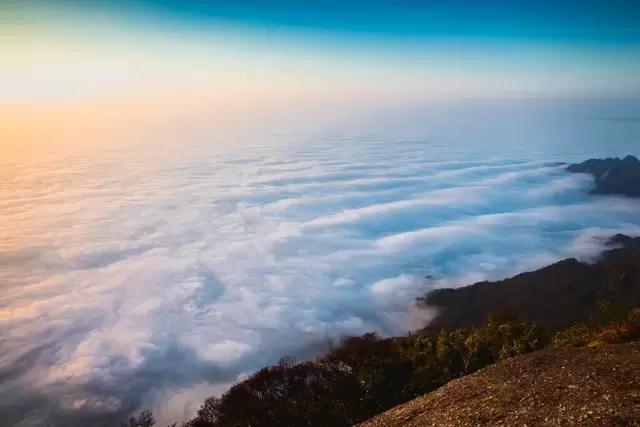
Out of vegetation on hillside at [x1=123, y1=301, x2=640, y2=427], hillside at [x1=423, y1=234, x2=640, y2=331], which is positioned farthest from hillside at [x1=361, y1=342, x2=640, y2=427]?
hillside at [x1=423, y1=234, x2=640, y2=331]

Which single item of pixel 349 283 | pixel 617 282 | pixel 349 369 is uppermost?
pixel 349 369

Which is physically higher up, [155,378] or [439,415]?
[439,415]

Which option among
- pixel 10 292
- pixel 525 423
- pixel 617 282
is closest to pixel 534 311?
pixel 617 282

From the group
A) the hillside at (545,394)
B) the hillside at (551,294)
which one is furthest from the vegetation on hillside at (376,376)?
the hillside at (551,294)

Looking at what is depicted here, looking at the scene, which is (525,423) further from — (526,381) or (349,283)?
(349,283)

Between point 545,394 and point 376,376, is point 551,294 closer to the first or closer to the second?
point 376,376

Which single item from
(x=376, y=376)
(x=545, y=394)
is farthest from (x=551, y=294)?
(x=545, y=394)

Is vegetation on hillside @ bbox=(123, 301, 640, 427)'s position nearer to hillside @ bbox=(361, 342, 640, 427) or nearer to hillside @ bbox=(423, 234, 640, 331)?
hillside @ bbox=(361, 342, 640, 427)
